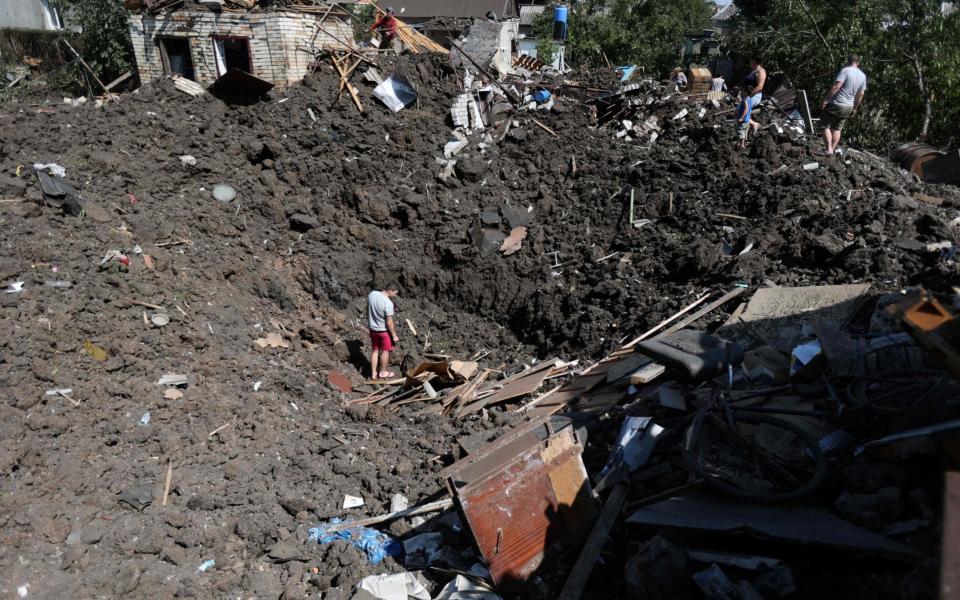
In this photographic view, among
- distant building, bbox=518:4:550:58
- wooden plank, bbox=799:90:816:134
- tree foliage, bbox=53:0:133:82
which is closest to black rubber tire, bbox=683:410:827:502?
wooden plank, bbox=799:90:816:134

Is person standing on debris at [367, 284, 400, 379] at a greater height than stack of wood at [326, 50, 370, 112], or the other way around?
stack of wood at [326, 50, 370, 112]

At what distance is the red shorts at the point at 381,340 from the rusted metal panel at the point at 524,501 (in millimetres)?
4180

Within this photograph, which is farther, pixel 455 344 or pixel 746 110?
pixel 746 110

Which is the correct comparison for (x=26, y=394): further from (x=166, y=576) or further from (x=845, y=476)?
(x=845, y=476)

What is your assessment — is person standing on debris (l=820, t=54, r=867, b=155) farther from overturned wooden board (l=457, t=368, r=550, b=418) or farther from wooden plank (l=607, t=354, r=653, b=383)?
overturned wooden board (l=457, t=368, r=550, b=418)

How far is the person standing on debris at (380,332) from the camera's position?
802cm

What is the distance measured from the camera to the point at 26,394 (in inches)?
220

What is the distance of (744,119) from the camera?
35.1 ft

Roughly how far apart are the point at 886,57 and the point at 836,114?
8557mm

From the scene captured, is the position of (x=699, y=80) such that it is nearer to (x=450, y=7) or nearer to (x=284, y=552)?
(x=284, y=552)

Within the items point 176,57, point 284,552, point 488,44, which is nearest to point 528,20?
point 488,44

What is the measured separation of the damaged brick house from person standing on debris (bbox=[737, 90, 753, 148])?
7988 mm

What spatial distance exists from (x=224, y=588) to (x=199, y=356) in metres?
3.16

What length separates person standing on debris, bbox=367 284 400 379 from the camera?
26.3 feet
